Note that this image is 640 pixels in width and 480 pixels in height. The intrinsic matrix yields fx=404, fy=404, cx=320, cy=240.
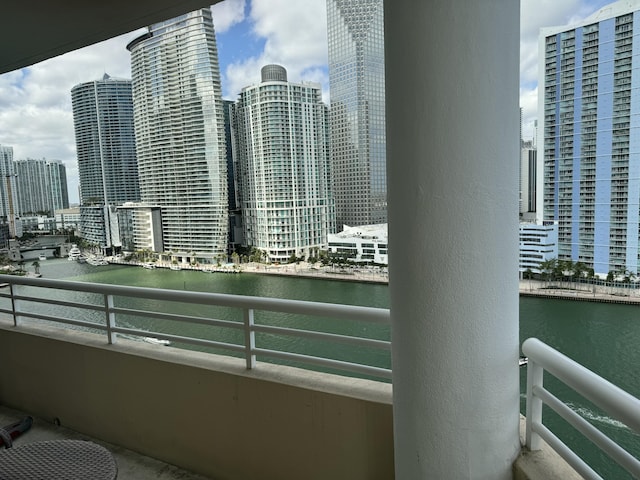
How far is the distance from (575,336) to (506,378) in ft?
35.2

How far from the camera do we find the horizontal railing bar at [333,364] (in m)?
1.42

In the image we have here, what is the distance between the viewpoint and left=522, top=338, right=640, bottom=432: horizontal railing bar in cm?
74

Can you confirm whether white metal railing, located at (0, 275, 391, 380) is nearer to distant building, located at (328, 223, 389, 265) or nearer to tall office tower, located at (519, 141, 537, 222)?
tall office tower, located at (519, 141, 537, 222)

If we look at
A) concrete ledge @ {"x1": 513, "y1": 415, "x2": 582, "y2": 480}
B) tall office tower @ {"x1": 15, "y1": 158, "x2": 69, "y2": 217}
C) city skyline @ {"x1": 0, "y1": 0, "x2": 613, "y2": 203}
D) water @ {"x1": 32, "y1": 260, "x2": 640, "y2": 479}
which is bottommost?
water @ {"x1": 32, "y1": 260, "x2": 640, "y2": 479}

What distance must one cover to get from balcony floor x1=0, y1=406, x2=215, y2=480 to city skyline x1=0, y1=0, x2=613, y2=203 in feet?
22.4

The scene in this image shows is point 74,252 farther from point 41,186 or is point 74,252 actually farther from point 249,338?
point 249,338

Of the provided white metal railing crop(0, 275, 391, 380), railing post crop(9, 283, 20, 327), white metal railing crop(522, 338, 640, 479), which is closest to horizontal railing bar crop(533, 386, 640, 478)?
white metal railing crop(522, 338, 640, 479)

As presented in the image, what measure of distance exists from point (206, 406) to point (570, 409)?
1.44 meters

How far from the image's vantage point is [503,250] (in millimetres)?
970

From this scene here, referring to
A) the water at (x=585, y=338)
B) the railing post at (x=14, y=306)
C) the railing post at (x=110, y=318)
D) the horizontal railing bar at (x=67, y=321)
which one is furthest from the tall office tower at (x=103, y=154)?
the railing post at (x=110, y=318)

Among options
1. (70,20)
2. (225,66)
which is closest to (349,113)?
(70,20)

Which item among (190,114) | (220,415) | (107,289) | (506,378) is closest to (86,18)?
(107,289)

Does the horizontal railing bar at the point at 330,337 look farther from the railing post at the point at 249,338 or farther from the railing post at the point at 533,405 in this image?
the railing post at the point at 533,405

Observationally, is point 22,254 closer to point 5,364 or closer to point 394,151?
point 5,364
